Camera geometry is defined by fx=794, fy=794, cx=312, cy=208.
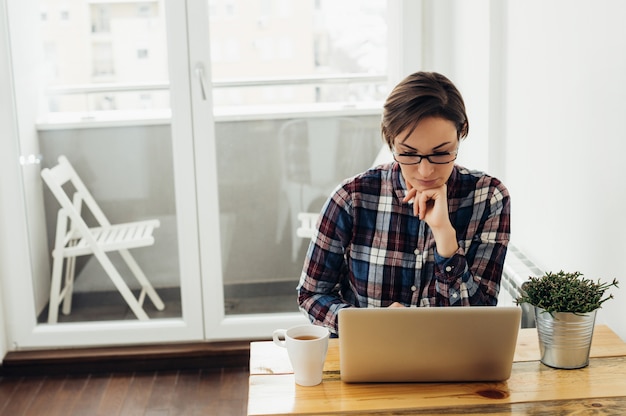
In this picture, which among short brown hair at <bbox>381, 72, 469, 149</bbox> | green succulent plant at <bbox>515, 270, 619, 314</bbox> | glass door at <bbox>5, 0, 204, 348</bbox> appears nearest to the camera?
green succulent plant at <bbox>515, 270, 619, 314</bbox>

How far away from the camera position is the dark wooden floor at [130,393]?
3115mm

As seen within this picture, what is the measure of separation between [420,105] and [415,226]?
320 millimetres

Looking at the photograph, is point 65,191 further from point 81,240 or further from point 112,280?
point 112,280

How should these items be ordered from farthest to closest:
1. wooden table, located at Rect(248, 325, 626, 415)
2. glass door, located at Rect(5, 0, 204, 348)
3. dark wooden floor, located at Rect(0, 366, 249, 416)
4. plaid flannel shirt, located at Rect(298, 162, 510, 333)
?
glass door, located at Rect(5, 0, 204, 348), dark wooden floor, located at Rect(0, 366, 249, 416), plaid flannel shirt, located at Rect(298, 162, 510, 333), wooden table, located at Rect(248, 325, 626, 415)

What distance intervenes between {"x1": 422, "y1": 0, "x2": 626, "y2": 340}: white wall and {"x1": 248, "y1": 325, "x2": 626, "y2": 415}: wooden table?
29cm

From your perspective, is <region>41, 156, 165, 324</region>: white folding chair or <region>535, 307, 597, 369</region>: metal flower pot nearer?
<region>535, 307, 597, 369</region>: metal flower pot

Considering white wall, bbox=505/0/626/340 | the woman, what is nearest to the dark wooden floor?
the woman

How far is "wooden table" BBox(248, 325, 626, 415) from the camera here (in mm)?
1395

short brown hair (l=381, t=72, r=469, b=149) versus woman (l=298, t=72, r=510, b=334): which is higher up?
short brown hair (l=381, t=72, r=469, b=149)

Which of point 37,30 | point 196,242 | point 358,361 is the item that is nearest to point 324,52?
point 196,242

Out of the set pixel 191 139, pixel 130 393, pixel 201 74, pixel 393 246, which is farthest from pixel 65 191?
pixel 393 246

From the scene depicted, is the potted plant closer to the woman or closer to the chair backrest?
the woman

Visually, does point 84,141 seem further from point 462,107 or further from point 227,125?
point 462,107

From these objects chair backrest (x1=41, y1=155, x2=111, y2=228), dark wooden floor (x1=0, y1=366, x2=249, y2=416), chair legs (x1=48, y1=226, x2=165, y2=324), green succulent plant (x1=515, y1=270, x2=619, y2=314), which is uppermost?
green succulent plant (x1=515, y1=270, x2=619, y2=314)
